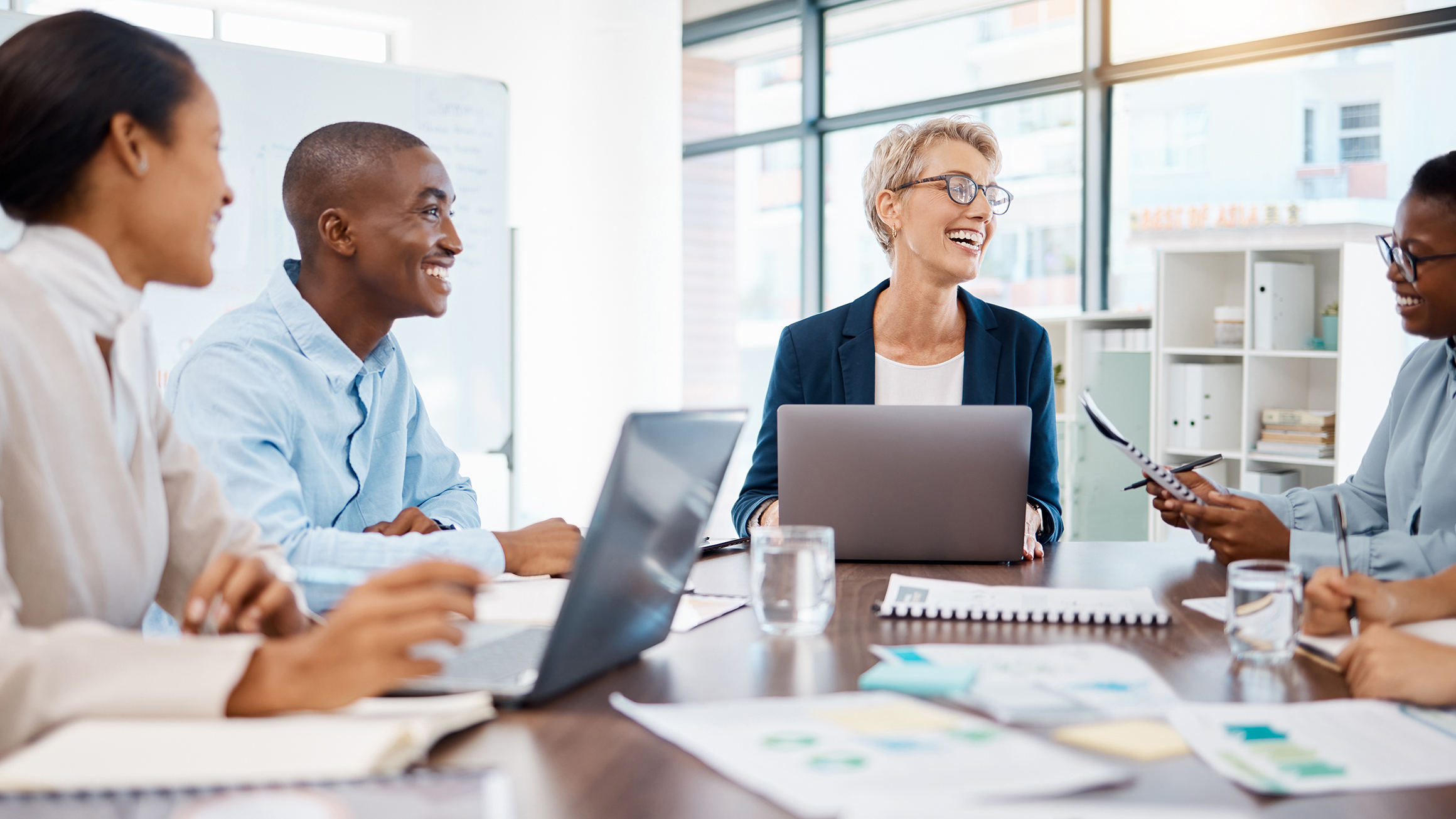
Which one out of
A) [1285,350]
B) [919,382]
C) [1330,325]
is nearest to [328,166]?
[919,382]

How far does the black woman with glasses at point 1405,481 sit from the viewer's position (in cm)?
153

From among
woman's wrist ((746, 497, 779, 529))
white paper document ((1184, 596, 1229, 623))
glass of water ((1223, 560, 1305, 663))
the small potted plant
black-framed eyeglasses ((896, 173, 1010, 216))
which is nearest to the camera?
glass of water ((1223, 560, 1305, 663))

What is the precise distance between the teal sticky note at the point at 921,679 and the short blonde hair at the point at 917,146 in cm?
160

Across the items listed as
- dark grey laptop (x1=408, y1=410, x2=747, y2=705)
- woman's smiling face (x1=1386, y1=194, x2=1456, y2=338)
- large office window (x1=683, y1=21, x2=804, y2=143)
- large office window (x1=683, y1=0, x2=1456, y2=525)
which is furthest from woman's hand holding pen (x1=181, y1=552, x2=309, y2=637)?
large office window (x1=683, y1=21, x2=804, y2=143)

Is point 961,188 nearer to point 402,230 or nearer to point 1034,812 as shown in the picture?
point 402,230

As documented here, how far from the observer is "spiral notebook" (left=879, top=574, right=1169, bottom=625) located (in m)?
1.27

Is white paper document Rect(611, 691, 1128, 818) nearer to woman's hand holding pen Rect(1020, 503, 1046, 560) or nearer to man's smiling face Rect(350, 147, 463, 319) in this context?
woman's hand holding pen Rect(1020, 503, 1046, 560)

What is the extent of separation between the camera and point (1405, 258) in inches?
75.8

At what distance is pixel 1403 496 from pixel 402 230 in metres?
1.75

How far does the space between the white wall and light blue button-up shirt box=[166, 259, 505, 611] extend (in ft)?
9.15

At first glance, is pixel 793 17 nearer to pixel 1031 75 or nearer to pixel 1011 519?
pixel 1031 75

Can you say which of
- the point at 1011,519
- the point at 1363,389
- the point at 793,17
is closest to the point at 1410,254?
the point at 1011,519

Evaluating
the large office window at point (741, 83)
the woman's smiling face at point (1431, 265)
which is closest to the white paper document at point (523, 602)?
the woman's smiling face at point (1431, 265)

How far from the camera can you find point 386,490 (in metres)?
1.82
